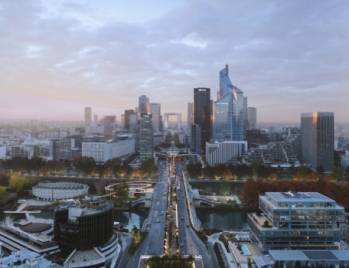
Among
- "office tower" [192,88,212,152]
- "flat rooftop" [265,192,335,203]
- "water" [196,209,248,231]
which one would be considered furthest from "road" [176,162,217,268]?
"office tower" [192,88,212,152]

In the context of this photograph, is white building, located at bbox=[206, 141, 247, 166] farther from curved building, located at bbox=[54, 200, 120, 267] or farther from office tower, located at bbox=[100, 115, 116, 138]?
office tower, located at bbox=[100, 115, 116, 138]

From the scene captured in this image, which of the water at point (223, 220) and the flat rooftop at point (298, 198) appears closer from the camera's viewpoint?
the flat rooftop at point (298, 198)

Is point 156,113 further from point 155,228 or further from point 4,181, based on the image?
point 155,228

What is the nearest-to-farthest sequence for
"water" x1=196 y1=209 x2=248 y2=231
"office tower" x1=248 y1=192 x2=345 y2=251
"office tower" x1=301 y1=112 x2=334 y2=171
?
"office tower" x1=248 y1=192 x2=345 y2=251 < "water" x1=196 y1=209 x2=248 y2=231 < "office tower" x1=301 y1=112 x2=334 y2=171

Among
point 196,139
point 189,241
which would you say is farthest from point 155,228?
point 196,139

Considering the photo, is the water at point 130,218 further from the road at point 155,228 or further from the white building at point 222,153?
the white building at point 222,153

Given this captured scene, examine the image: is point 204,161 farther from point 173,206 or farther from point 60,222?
point 60,222

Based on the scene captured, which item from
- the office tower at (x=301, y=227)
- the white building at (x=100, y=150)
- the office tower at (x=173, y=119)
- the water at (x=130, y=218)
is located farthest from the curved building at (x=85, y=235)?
the office tower at (x=173, y=119)

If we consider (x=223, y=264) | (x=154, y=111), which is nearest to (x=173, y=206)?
(x=223, y=264)
